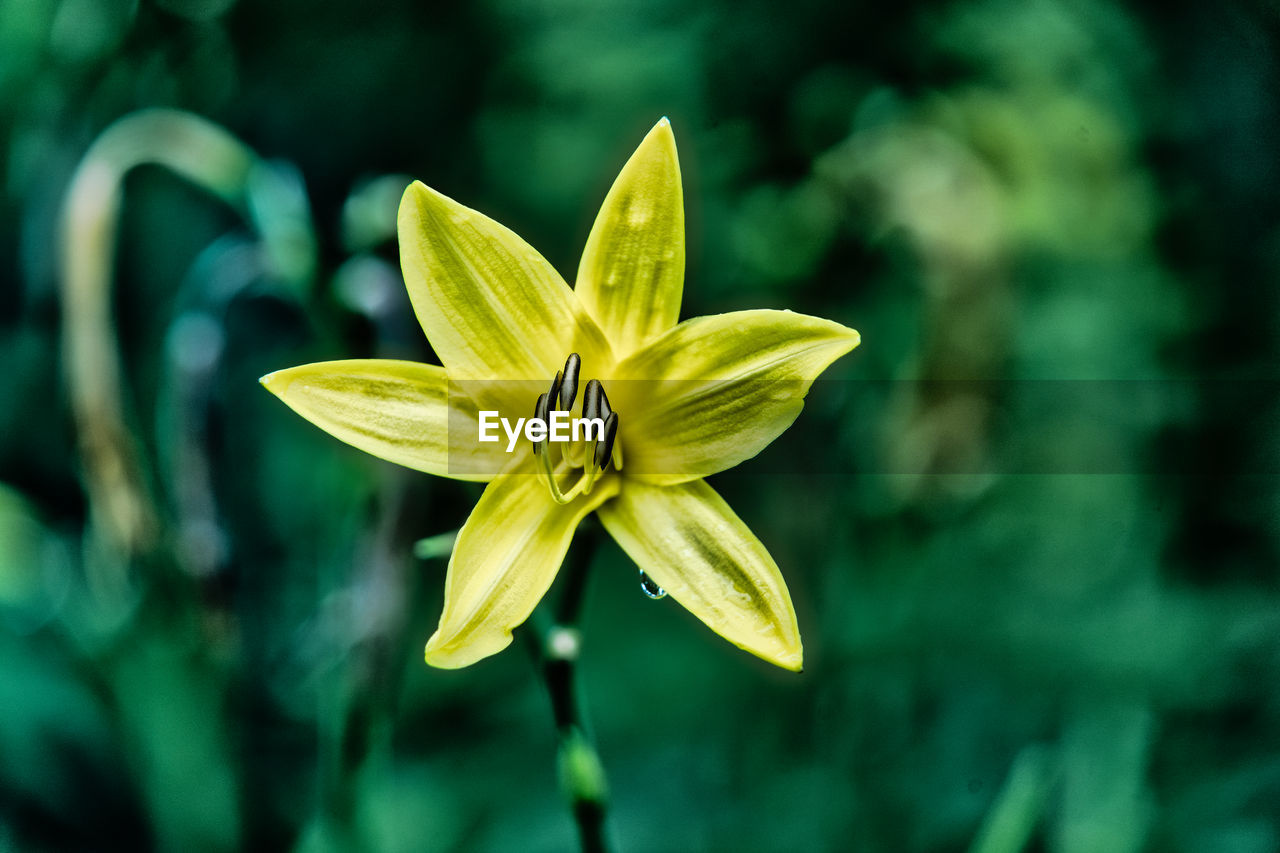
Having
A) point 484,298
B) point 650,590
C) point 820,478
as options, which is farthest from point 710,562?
point 820,478

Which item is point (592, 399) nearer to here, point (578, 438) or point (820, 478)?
point (578, 438)

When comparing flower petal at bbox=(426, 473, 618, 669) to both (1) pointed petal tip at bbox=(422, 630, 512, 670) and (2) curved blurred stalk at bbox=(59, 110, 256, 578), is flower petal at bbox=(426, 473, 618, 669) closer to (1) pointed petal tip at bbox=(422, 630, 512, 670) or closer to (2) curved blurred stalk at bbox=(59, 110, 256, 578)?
(1) pointed petal tip at bbox=(422, 630, 512, 670)

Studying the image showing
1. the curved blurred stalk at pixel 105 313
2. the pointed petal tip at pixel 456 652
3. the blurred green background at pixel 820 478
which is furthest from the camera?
the blurred green background at pixel 820 478

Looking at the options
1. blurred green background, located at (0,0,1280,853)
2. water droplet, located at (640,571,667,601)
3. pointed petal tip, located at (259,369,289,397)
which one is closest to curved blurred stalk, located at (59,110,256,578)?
blurred green background, located at (0,0,1280,853)

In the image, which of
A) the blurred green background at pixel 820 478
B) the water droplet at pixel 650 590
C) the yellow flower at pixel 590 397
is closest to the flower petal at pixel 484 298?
the yellow flower at pixel 590 397

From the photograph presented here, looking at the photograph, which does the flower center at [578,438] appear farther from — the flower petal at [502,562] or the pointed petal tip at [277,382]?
the pointed petal tip at [277,382]

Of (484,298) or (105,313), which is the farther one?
(105,313)
